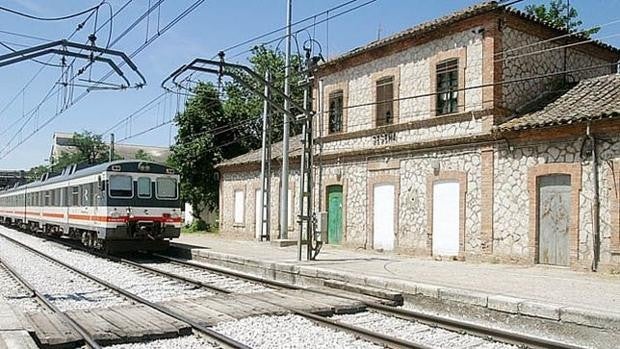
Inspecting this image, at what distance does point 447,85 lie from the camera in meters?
17.9

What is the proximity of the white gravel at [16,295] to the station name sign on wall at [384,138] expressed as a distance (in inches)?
433

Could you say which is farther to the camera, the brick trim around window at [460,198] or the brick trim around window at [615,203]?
the brick trim around window at [460,198]

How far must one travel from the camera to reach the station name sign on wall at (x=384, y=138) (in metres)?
19.7

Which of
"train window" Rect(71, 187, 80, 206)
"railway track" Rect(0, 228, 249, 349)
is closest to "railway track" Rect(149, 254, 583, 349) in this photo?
"railway track" Rect(0, 228, 249, 349)

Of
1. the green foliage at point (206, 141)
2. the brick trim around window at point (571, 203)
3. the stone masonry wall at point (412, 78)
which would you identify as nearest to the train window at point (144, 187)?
the stone masonry wall at point (412, 78)

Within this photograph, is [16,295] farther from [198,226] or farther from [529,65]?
[198,226]

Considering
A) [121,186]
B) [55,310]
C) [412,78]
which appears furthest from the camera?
[121,186]

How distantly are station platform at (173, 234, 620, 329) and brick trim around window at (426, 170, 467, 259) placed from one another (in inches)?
24.4

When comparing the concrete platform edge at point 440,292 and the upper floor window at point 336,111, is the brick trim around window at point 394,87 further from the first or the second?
the concrete platform edge at point 440,292

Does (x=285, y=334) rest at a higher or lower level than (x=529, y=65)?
lower

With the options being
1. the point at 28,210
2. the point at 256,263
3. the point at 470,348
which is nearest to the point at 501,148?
the point at 256,263

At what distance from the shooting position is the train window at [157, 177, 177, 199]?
2022 centimetres

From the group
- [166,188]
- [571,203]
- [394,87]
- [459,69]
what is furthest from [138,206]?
[571,203]

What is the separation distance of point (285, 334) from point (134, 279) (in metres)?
7.55
